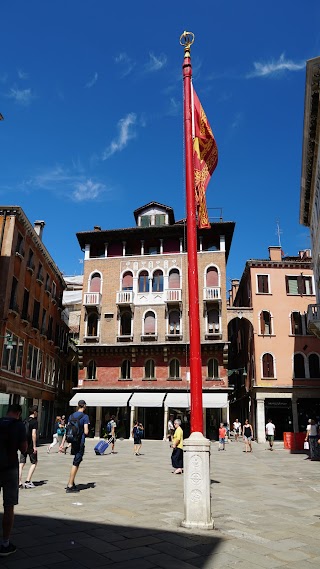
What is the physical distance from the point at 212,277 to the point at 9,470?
32.4 m

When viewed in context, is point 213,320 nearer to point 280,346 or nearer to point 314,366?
point 280,346

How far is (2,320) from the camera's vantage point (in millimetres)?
24938

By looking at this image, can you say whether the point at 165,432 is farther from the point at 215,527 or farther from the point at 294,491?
the point at 215,527

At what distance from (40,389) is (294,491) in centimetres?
2477

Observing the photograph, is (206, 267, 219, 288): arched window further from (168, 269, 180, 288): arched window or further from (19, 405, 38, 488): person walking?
(19, 405, 38, 488): person walking

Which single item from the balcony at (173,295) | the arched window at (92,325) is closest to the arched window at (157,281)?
the balcony at (173,295)

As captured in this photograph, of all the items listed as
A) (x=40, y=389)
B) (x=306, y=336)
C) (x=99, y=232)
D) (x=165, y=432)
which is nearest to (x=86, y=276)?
(x=99, y=232)

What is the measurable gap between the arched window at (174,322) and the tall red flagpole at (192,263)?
28701 millimetres

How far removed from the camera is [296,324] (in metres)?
36.6

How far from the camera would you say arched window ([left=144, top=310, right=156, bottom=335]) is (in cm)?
3700

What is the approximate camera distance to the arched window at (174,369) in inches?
1421

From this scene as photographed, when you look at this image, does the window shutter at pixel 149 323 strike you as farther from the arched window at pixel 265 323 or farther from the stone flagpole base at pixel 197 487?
the stone flagpole base at pixel 197 487

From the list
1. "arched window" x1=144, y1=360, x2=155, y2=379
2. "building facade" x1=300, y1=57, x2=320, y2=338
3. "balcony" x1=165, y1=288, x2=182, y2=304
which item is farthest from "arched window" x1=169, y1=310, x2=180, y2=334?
"building facade" x1=300, y1=57, x2=320, y2=338

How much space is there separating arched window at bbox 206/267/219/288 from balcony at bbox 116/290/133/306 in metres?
6.36
